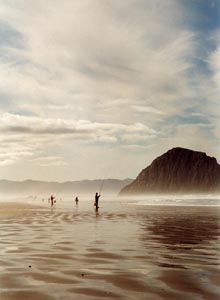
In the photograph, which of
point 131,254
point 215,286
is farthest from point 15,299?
point 131,254

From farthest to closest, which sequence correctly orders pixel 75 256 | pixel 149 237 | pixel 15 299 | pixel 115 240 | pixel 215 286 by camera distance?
pixel 149 237 < pixel 115 240 < pixel 75 256 < pixel 215 286 < pixel 15 299

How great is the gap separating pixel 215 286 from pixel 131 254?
380 centimetres

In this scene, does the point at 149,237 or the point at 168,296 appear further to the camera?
the point at 149,237

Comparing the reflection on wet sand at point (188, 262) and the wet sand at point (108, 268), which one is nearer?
the wet sand at point (108, 268)

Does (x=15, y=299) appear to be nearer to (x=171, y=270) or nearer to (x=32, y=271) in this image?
(x=32, y=271)

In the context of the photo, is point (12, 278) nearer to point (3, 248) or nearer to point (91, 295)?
point (91, 295)

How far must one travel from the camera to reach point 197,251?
1077cm

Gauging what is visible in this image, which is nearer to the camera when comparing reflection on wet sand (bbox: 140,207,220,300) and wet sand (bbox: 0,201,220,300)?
wet sand (bbox: 0,201,220,300)

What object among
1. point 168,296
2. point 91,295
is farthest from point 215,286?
point 91,295

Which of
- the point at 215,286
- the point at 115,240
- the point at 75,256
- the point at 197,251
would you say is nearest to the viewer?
the point at 215,286

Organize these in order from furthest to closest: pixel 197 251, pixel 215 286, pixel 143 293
Result: pixel 197 251
pixel 215 286
pixel 143 293

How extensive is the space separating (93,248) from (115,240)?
79.2 inches

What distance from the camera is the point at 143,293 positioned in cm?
608

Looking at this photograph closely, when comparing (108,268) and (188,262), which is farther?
(188,262)
